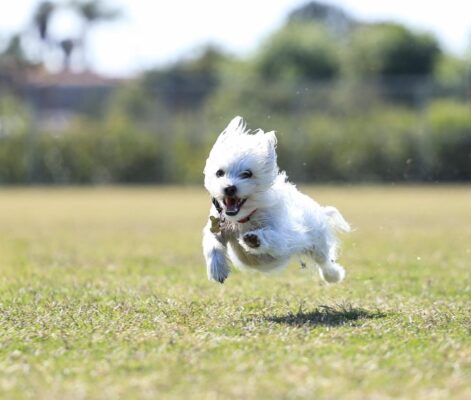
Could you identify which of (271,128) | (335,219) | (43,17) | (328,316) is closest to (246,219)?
(328,316)

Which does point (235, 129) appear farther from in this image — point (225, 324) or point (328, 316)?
point (225, 324)

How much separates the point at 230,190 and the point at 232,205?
0.12 meters

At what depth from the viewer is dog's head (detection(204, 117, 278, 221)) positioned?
6.68 meters

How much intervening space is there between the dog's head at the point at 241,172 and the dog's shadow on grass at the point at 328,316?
2.49 ft

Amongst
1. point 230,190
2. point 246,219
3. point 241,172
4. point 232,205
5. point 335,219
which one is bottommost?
point 335,219

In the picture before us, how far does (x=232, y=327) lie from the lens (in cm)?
597

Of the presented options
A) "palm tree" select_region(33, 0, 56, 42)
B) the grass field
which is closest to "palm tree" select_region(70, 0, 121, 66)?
"palm tree" select_region(33, 0, 56, 42)

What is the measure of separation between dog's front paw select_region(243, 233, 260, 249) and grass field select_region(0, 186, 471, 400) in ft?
1.47

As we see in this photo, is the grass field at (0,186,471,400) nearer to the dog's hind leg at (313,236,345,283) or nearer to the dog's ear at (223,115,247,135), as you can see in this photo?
the dog's hind leg at (313,236,345,283)

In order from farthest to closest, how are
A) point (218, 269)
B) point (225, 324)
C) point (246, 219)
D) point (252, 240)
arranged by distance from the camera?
point (246, 219)
point (218, 269)
point (252, 240)
point (225, 324)

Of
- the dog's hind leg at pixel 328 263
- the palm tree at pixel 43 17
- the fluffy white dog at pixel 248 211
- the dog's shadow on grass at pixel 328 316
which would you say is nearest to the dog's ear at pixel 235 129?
the fluffy white dog at pixel 248 211

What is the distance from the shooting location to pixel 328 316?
6.54 meters

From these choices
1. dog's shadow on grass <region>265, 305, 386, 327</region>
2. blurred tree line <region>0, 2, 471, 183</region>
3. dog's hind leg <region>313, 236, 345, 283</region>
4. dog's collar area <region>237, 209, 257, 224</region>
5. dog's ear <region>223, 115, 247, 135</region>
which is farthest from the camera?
blurred tree line <region>0, 2, 471, 183</region>

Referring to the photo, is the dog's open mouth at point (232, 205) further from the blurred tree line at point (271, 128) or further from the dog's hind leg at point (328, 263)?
the blurred tree line at point (271, 128)
